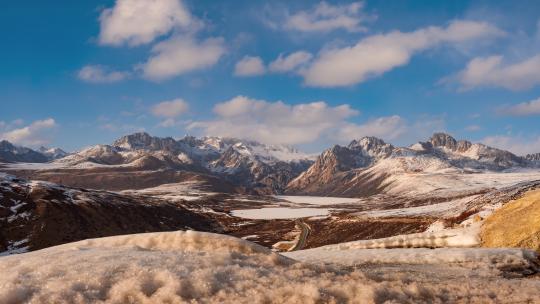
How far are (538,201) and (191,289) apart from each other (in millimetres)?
33912

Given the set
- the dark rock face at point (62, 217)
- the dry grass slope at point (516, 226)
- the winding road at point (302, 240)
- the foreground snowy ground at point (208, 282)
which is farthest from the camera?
the dark rock face at point (62, 217)

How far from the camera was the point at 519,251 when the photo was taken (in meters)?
29.2

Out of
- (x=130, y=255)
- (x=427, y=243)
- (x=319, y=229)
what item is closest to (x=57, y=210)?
(x=319, y=229)

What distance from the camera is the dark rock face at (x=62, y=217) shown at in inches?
4983

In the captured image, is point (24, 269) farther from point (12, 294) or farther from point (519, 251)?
point (519, 251)

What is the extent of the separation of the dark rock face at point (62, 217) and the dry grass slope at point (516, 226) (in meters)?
116

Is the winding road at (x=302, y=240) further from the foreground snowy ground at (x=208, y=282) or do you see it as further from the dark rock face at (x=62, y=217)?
the foreground snowy ground at (x=208, y=282)

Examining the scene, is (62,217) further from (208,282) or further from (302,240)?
(208,282)

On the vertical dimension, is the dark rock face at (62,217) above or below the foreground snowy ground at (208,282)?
below

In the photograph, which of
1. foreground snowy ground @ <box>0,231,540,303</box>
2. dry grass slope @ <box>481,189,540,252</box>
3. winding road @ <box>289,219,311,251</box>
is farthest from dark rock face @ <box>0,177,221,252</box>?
dry grass slope @ <box>481,189,540,252</box>

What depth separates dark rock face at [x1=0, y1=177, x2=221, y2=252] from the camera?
127 metres

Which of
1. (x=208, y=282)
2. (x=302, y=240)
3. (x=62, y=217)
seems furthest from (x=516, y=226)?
(x=62, y=217)

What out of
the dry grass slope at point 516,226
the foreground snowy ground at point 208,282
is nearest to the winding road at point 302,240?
the dry grass slope at point 516,226

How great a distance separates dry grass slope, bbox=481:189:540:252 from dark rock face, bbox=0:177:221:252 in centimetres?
11627
